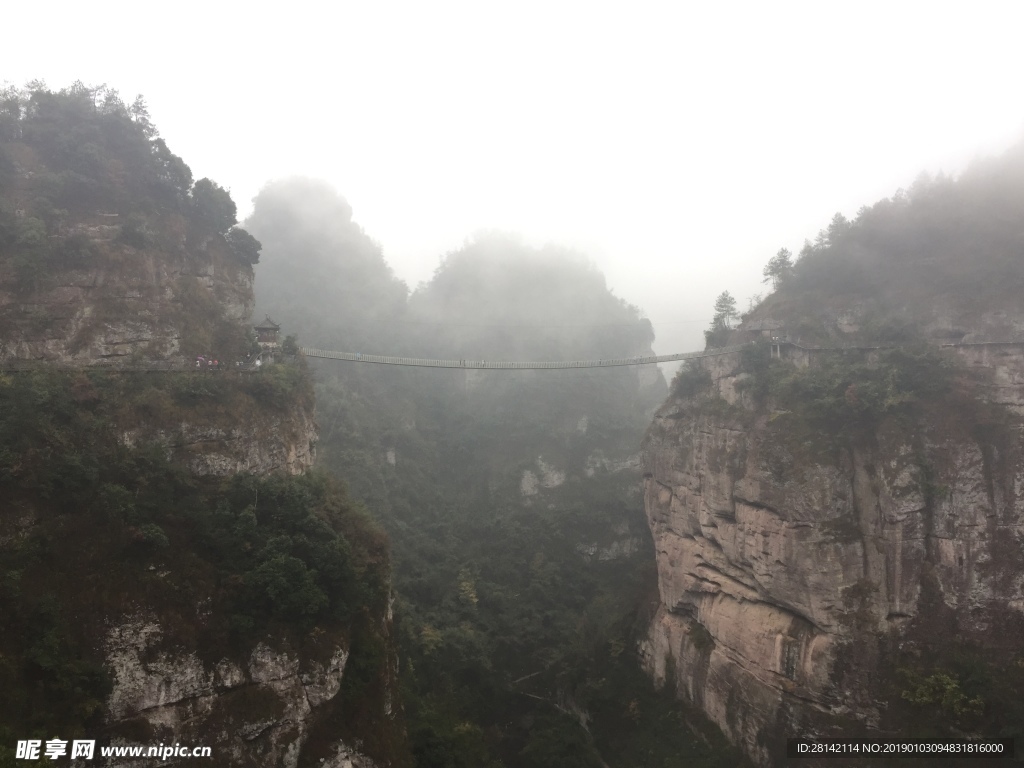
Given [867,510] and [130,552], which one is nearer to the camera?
[130,552]

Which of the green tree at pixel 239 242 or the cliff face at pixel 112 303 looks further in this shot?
the green tree at pixel 239 242

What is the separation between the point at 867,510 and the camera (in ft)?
73.9

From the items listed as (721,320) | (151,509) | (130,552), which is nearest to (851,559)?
(721,320)

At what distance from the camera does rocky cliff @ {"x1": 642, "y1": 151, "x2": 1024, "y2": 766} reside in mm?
20859

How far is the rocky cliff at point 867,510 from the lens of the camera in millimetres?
20859

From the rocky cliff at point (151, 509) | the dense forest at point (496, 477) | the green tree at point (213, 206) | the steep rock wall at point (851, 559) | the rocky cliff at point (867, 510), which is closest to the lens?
the rocky cliff at point (151, 509)

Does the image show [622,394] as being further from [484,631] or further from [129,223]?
[129,223]

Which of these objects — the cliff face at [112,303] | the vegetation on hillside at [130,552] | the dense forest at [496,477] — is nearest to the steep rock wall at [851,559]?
the dense forest at [496,477]

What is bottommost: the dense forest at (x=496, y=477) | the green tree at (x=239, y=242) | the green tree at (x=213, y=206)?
the dense forest at (x=496, y=477)

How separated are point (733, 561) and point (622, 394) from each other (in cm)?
3095

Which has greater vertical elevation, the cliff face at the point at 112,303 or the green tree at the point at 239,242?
the green tree at the point at 239,242

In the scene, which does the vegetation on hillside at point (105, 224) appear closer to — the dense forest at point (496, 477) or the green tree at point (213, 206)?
the green tree at point (213, 206)

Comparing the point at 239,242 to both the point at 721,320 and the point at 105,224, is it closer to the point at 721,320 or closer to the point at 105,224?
the point at 105,224

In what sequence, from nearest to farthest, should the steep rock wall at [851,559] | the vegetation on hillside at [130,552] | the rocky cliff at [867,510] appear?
the vegetation on hillside at [130,552], the rocky cliff at [867,510], the steep rock wall at [851,559]
